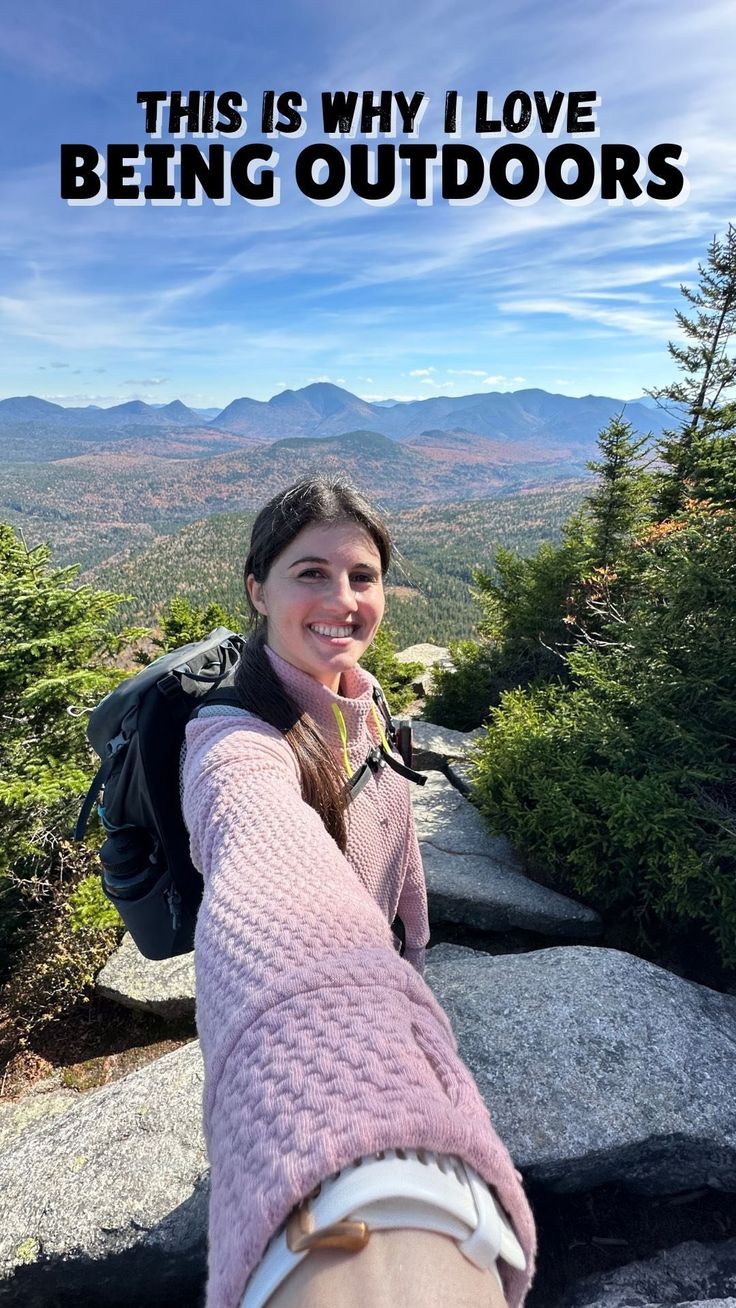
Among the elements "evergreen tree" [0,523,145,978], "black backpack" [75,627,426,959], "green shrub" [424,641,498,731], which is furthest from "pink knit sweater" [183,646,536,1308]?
"green shrub" [424,641,498,731]

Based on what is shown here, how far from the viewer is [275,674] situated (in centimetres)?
218

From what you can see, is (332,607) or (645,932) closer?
(332,607)

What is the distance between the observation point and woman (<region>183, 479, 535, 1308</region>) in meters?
0.70

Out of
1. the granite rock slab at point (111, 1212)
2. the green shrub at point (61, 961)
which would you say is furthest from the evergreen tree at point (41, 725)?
the granite rock slab at point (111, 1212)

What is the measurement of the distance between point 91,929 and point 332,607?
635 centimetres

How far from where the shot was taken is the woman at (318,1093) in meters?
0.70

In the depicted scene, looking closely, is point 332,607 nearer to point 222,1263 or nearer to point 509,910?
point 222,1263

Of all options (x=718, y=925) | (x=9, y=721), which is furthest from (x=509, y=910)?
(x=9, y=721)

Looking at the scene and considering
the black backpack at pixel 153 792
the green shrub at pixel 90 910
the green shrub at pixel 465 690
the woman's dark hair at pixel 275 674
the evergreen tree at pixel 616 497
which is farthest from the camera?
the green shrub at pixel 465 690

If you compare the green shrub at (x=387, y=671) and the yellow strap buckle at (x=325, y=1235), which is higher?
the yellow strap buckle at (x=325, y=1235)

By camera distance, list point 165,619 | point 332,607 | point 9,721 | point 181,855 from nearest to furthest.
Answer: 1. point 332,607
2. point 181,855
3. point 9,721
4. point 165,619

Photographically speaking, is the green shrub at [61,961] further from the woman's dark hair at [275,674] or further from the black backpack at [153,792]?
the woman's dark hair at [275,674]

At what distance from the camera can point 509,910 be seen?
575 centimetres

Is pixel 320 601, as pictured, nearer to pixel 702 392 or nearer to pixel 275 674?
pixel 275 674
